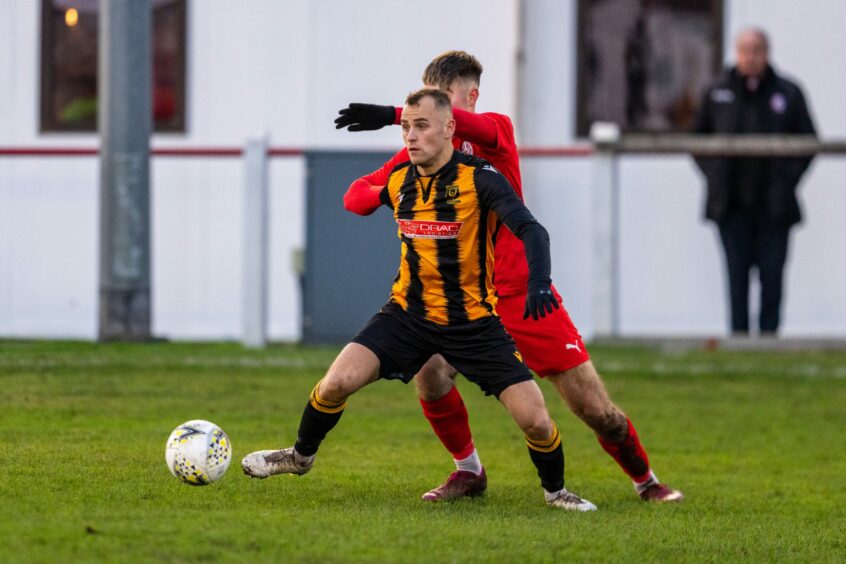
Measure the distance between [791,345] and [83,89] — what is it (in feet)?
23.4

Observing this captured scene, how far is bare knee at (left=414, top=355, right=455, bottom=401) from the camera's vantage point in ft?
22.4

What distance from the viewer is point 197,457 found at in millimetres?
6316

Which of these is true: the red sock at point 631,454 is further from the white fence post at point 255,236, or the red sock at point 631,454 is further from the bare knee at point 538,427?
the white fence post at point 255,236

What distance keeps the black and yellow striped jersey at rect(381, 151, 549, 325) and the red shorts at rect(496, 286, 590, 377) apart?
248mm

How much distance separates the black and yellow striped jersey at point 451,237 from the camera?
252 inches

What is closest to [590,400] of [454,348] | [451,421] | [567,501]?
[567,501]

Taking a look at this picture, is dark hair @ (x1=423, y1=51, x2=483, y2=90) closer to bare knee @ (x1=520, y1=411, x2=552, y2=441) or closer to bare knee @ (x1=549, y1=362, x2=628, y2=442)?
bare knee @ (x1=549, y1=362, x2=628, y2=442)

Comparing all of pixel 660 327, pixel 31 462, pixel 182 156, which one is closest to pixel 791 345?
pixel 660 327

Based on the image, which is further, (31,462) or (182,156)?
(182,156)

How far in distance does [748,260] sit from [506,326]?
6.52 meters

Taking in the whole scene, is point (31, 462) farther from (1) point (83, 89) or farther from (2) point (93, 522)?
(1) point (83, 89)

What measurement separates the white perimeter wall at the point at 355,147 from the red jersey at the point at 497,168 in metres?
7.41

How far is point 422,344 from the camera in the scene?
643 centimetres

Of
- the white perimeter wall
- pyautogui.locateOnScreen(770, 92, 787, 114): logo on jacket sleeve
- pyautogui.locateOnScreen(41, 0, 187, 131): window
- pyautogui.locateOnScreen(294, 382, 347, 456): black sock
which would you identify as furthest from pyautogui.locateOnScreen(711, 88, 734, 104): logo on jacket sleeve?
pyautogui.locateOnScreen(294, 382, 347, 456): black sock
